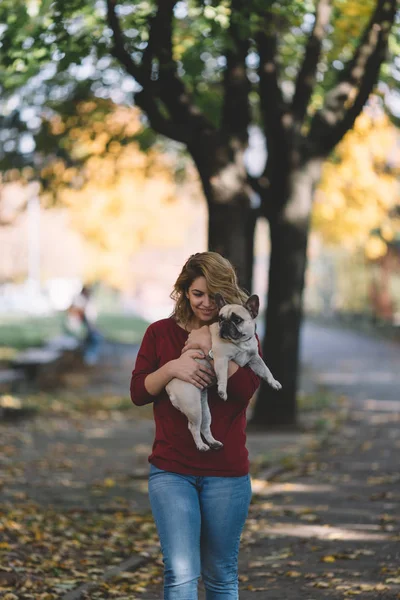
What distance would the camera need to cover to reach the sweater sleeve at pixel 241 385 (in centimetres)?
438

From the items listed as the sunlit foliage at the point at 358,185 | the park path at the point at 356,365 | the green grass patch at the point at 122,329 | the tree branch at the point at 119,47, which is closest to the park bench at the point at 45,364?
the park path at the point at 356,365

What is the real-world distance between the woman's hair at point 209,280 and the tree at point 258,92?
6074mm

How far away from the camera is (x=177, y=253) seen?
3728 inches

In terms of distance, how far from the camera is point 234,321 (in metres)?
4.29

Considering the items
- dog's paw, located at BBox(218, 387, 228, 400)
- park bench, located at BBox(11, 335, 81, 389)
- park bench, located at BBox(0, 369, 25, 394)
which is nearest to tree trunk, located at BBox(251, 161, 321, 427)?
→ park bench, located at BBox(0, 369, 25, 394)

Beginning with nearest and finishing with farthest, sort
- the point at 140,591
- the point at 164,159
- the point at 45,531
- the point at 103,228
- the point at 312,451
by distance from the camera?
the point at 140,591 → the point at 45,531 → the point at 312,451 → the point at 164,159 → the point at 103,228

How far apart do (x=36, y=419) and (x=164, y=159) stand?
25.3ft

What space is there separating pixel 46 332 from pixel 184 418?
3894cm

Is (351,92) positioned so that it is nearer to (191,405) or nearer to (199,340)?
(199,340)

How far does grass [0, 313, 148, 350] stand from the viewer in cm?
3369

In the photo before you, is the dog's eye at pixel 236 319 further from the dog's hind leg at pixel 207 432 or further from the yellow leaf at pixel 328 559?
the yellow leaf at pixel 328 559

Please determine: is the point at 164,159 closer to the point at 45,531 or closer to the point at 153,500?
the point at 45,531

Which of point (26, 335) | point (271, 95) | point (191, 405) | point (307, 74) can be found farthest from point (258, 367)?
point (26, 335)

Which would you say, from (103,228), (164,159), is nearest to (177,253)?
(103,228)
